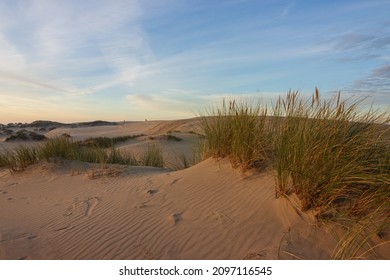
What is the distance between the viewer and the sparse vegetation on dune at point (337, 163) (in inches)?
131

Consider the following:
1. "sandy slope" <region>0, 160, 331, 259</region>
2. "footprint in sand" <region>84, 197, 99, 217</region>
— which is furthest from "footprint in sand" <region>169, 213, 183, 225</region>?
"footprint in sand" <region>84, 197, 99, 217</region>

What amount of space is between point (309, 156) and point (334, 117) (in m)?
0.74

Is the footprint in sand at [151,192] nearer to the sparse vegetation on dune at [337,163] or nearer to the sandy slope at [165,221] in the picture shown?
the sandy slope at [165,221]

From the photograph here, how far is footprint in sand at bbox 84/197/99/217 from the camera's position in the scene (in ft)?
16.2

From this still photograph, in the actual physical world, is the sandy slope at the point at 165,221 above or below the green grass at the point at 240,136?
below

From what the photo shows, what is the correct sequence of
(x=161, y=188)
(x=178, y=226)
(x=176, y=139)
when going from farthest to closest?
(x=176, y=139) → (x=161, y=188) → (x=178, y=226)

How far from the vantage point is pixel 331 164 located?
3.65 metres

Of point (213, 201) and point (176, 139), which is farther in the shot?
point (176, 139)

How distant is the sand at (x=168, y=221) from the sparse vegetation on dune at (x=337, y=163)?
0.24 meters

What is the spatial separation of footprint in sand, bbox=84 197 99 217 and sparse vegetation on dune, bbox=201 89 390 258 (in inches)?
98.9

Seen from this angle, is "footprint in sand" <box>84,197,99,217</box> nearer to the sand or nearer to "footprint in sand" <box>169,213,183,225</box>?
the sand

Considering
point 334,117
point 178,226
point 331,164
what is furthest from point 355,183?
point 178,226

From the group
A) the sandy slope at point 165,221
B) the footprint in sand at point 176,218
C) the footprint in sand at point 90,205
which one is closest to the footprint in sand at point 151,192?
the sandy slope at point 165,221
